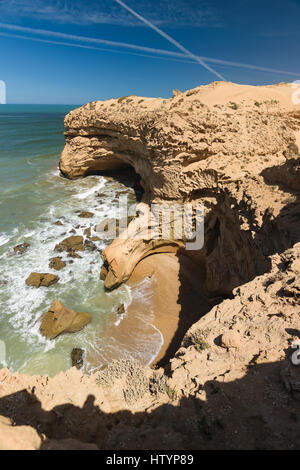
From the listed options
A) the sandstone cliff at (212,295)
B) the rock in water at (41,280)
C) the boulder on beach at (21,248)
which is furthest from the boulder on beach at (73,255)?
the sandstone cliff at (212,295)

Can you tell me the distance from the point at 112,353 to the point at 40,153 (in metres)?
32.3

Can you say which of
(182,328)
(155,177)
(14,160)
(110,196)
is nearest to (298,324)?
(182,328)

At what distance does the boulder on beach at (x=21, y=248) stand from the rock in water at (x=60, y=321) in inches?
209

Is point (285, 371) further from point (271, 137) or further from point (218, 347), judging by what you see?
point (271, 137)

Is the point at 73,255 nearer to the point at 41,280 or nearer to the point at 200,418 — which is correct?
the point at 41,280

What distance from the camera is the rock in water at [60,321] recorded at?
9.24 meters

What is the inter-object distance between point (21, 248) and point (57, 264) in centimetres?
293

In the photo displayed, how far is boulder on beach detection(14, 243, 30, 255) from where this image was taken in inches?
526

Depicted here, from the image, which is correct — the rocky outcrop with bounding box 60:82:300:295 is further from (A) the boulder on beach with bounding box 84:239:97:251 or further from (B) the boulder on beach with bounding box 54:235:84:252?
(B) the boulder on beach with bounding box 54:235:84:252

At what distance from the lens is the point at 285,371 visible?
3.25 m

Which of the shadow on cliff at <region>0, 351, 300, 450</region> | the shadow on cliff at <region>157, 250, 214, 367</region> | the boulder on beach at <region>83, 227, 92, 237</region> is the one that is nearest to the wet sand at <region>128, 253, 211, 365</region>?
the shadow on cliff at <region>157, 250, 214, 367</region>

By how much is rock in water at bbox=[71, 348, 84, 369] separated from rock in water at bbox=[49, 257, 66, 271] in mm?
4793

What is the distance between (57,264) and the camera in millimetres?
12391

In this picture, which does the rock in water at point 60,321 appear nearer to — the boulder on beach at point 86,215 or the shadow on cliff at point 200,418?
the shadow on cliff at point 200,418
